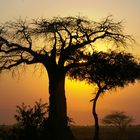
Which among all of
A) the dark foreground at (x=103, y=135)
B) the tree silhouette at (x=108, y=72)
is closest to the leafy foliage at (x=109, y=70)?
the tree silhouette at (x=108, y=72)

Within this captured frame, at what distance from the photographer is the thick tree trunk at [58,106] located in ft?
94.0

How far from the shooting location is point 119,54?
32.0m

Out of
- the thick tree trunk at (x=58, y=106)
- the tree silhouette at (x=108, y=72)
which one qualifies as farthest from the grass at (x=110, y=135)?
the thick tree trunk at (x=58, y=106)

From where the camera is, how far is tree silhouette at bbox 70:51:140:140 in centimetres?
3107

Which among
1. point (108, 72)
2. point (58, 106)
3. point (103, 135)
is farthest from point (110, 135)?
point (58, 106)

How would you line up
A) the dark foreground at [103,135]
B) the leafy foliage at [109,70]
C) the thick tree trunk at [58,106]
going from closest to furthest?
the dark foreground at [103,135], the thick tree trunk at [58,106], the leafy foliage at [109,70]

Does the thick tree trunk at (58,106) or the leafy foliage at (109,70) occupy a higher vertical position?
the leafy foliage at (109,70)

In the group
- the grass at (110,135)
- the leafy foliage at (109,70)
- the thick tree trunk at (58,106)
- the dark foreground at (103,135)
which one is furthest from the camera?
the grass at (110,135)

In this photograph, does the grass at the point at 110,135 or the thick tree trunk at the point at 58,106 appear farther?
the grass at the point at 110,135

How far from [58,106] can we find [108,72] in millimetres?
4684

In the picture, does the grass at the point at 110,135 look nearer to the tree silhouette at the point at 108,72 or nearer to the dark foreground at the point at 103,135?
the dark foreground at the point at 103,135

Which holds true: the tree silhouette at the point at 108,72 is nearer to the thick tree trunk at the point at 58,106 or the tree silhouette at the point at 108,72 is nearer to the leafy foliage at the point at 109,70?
the leafy foliage at the point at 109,70

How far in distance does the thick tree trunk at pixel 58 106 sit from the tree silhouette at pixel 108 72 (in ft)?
8.03

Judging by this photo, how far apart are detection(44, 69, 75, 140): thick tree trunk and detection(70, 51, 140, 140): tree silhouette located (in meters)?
2.45
